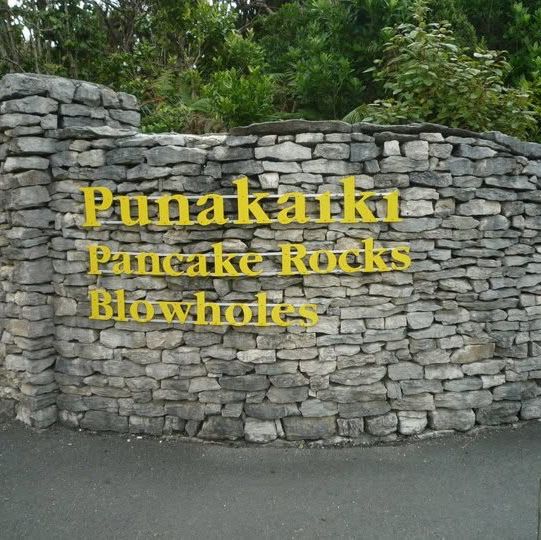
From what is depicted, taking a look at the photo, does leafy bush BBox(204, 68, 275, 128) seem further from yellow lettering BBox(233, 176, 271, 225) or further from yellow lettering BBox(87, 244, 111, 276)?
yellow lettering BBox(87, 244, 111, 276)

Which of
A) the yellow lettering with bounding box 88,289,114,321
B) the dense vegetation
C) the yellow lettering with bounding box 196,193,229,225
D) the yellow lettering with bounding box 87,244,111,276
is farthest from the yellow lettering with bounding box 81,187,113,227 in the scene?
the dense vegetation

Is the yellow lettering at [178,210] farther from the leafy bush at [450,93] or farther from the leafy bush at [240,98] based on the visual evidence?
the leafy bush at [240,98]

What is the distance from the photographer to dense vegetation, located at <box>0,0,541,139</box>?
5.72 metres

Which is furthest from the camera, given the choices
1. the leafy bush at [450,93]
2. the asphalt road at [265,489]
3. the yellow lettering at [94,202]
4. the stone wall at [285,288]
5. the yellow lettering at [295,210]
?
the leafy bush at [450,93]

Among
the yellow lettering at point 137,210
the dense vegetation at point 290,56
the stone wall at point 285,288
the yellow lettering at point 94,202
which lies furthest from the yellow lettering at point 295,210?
the dense vegetation at point 290,56

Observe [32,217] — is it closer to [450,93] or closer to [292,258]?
[292,258]

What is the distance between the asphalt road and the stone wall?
24 centimetres

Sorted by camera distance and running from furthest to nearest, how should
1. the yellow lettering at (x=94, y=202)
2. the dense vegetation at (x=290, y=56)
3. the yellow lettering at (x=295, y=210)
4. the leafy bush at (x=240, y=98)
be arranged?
the leafy bush at (x=240, y=98) < the dense vegetation at (x=290, y=56) < the yellow lettering at (x=94, y=202) < the yellow lettering at (x=295, y=210)

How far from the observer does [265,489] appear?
13.1 feet

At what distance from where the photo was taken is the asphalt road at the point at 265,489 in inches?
139

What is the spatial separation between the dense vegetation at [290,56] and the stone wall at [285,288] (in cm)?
158

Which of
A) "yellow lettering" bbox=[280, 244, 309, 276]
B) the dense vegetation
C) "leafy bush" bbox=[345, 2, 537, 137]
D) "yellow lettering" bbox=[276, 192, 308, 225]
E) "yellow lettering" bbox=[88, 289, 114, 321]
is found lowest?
"yellow lettering" bbox=[88, 289, 114, 321]

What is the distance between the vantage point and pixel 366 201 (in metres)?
4.43

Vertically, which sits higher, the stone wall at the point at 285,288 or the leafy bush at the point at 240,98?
the leafy bush at the point at 240,98
